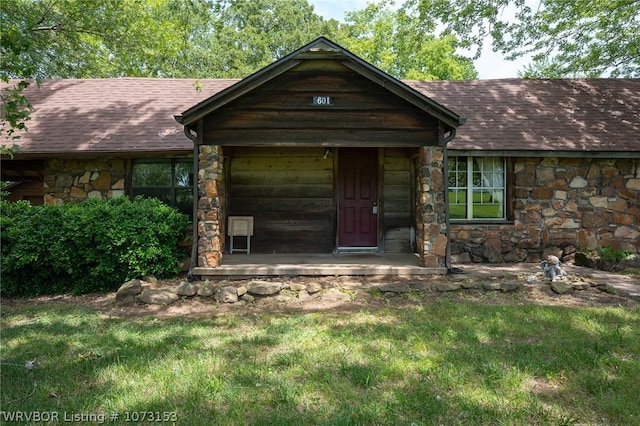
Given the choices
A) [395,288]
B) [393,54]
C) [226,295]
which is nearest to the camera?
[226,295]

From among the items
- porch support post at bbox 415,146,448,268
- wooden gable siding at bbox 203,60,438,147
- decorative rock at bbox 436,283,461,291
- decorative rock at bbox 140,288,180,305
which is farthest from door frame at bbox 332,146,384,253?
decorative rock at bbox 140,288,180,305

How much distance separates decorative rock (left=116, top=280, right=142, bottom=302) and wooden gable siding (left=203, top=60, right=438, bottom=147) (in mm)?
2766

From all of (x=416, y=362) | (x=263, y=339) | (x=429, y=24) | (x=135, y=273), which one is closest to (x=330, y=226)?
(x=135, y=273)

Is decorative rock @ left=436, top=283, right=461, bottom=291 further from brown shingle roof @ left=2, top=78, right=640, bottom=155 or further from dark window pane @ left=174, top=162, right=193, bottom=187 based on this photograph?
dark window pane @ left=174, top=162, right=193, bottom=187

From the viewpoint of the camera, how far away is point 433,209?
7492 millimetres

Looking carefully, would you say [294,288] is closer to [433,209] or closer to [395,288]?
[395,288]

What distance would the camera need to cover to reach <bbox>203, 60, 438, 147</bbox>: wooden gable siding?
24.1 feet

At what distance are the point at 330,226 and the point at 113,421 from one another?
682 cm

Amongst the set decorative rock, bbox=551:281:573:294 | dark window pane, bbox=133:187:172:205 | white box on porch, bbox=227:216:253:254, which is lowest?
decorative rock, bbox=551:281:573:294

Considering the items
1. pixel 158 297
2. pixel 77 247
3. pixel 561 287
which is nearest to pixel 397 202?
pixel 561 287

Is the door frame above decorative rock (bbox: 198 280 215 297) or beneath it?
above

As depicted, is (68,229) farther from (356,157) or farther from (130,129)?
(356,157)

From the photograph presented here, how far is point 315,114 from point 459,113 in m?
4.71

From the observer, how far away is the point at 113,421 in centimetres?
288
